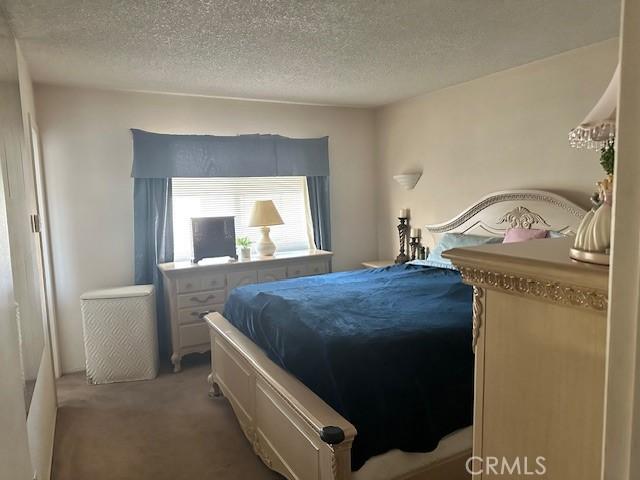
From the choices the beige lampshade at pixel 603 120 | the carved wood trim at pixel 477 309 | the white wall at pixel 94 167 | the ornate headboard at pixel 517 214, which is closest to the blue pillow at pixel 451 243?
the ornate headboard at pixel 517 214

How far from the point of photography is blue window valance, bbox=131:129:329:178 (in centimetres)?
404

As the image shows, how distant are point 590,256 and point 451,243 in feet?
10.6

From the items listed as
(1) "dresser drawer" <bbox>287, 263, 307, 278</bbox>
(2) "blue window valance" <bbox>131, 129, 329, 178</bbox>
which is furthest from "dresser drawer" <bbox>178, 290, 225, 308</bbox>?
(2) "blue window valance" <bbox>131, 129, 329, 178</bbox>

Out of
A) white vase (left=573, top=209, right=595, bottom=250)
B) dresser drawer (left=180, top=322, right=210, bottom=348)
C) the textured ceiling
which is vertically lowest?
dresser drawer (left=180, top=322, right=210, bottom=348)

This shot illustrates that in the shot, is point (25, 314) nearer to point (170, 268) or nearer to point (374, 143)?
point (170, 268)

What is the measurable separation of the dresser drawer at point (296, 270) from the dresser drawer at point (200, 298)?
0.66 meters

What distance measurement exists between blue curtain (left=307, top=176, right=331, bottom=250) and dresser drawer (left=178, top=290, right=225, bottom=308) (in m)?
1.24

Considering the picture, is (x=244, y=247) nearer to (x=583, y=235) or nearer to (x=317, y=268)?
(x=317, y=268)

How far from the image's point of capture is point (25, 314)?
1571 millimetres

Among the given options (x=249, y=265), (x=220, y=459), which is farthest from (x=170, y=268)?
(x=220, y=459)

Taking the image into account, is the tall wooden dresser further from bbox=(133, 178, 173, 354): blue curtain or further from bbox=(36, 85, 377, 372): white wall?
bbox=(36, 85, 377, 372): white wall

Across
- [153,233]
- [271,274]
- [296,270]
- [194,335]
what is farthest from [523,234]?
[153,233]

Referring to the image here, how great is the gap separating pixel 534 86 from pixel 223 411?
10.6ft

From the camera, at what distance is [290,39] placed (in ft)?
9.01
